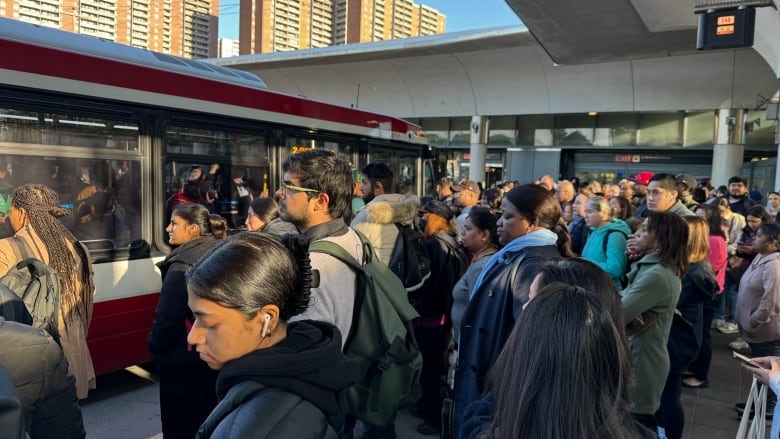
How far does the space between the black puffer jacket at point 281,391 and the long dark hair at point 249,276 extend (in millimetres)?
122

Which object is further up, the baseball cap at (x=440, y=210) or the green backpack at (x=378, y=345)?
the baseball cap at (x=440, y=210)

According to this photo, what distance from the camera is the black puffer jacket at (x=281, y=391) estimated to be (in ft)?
4.07

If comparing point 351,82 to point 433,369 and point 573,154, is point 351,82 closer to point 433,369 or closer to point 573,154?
point 573,154

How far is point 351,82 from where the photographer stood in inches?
919

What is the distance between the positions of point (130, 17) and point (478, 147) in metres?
19.1

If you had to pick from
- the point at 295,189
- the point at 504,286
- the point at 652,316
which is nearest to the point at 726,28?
the point at 652,316

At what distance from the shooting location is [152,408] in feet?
14.9

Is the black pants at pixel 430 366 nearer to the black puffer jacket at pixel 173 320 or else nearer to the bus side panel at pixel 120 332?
the black puffer jacket at pixel 173 320

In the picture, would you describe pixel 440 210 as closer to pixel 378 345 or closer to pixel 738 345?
pixel 378 345

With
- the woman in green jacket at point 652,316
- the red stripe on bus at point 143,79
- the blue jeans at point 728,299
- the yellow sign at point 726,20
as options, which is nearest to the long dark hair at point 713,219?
the blue jeans at point 728,299

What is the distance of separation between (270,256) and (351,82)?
22.7 meters

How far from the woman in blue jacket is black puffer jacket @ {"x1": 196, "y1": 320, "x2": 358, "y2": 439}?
3.74 m

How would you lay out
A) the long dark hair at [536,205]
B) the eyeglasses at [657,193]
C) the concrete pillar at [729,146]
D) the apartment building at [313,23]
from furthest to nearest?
the apartment building at [313,23], the concrete pillar at [729,146], the eyeglasses at [657,193], the long dark hair at [536,205]

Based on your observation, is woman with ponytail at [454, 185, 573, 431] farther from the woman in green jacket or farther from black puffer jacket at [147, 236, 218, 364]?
black puffer jacket at [147, 236, 218, 364]
